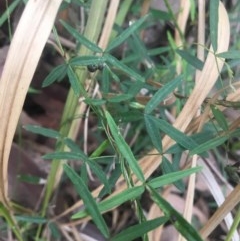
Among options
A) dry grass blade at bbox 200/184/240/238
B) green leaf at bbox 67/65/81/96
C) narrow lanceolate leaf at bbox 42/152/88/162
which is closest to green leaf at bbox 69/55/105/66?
green leaf at bbox 67/65/81/96

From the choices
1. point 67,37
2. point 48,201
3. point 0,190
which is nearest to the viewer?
point 0,190

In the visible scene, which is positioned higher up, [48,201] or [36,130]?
[36,130]

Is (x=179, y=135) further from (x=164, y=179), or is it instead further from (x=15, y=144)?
(x=15, y=144)

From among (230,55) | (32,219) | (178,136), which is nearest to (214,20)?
(230,55)

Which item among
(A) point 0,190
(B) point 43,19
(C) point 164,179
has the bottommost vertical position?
(A) point 0,190

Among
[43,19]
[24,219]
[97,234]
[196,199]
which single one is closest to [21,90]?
[43,19]

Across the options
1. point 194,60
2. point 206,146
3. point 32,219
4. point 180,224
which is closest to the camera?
point 180,224

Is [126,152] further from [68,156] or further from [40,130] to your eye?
[40,130]

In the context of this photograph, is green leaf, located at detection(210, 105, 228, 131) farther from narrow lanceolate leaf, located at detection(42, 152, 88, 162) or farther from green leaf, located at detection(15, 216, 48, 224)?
green leaf, located at detection(15, 216, 48, 224)

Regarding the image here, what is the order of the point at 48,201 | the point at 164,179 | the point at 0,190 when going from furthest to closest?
1. the point at 48,201
2. the point at 0,190
3. the point at 164,179
